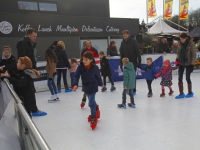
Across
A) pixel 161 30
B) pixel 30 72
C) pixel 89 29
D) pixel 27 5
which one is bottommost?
pixel 30 72

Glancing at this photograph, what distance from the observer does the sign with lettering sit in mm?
9477

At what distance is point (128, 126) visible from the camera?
121 inches

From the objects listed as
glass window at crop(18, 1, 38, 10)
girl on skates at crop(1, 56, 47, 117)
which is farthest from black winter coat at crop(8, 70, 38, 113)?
glass window at crop(18, 1, 38, 10)

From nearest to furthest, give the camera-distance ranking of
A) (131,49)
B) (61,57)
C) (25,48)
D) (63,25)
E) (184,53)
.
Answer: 1. (25,48)
2. (184,53)
3. (131,49)
4. (61,57)
5. (63,25)

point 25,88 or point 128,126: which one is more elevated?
point 25,88

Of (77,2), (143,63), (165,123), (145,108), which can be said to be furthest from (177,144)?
(77,2)

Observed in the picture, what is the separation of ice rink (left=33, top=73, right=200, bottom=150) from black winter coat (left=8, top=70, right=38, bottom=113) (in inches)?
17.5

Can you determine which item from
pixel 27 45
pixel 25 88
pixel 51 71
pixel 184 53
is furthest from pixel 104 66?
pixel 25 88

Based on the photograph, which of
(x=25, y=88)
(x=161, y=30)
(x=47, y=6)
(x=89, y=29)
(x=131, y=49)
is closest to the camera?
(x=25, y=88)

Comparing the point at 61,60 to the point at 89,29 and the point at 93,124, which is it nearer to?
the point at 93,124

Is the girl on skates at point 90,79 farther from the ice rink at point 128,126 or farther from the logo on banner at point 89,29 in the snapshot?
the logo on banner at point 89,29

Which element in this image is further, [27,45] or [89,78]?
[27,45]

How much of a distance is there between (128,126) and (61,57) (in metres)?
3.43

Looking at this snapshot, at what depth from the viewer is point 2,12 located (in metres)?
9.20
